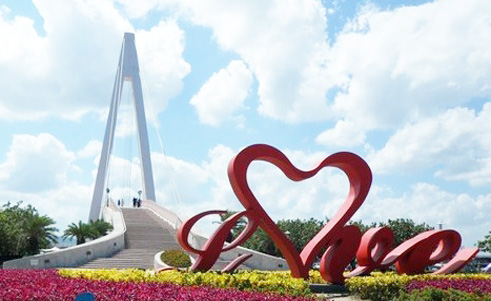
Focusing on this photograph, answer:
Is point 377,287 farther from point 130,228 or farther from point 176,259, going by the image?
point 130,228

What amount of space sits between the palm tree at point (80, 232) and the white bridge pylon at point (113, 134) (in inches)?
647

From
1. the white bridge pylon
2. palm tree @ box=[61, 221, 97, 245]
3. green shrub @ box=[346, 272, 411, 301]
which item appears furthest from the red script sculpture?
the white bridge pylon

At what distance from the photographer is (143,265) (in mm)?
27203

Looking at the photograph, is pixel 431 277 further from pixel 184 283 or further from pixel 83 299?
pixel 83 299

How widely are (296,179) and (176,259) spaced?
966 centimetres

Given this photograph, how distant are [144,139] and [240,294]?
148 ft

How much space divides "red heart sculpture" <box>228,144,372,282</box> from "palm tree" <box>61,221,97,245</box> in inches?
893

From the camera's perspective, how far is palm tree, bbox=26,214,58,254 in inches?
1196

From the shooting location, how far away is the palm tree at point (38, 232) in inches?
1196

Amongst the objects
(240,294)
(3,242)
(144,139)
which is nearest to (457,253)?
(240,294)

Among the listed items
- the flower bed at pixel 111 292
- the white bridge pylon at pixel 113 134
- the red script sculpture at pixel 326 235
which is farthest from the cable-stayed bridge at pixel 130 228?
the flower bed at pixel 111 292

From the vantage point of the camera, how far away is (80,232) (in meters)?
36.7

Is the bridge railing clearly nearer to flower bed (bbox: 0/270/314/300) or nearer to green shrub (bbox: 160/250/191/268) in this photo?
green shrub (bbox: 160/250/191/268)

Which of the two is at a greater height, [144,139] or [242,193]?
[144,139]
